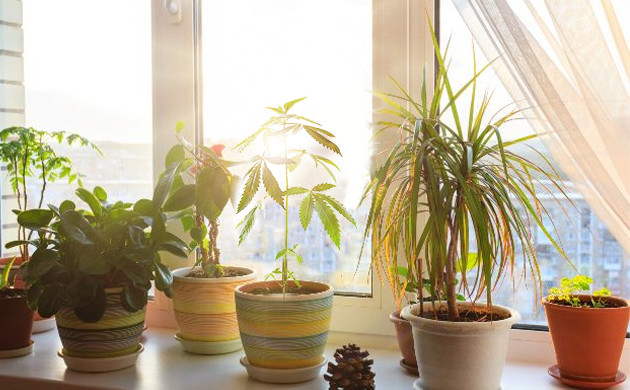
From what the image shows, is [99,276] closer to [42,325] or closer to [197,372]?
[197,372]

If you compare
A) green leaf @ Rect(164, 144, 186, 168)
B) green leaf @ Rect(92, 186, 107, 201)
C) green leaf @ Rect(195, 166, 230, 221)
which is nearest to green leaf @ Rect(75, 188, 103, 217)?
green leaf @ Rect(92, 186, 107, 201)

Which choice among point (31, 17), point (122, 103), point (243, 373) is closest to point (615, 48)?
point (243, 373)

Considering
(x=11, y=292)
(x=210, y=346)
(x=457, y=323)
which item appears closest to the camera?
(x=457, y=323)

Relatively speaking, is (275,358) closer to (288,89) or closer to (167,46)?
(288,89)

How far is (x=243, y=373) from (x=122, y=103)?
3.33 feet

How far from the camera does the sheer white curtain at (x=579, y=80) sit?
4.70 ft

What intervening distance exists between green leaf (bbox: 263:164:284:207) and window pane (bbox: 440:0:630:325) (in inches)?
21.3

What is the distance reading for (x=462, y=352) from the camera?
1.38 metres

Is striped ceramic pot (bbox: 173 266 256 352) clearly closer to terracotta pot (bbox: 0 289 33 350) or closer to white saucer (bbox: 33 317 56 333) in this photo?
terracotta pot (bbox: 0 289 33 350)

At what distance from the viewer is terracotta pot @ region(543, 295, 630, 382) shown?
4.76 feet

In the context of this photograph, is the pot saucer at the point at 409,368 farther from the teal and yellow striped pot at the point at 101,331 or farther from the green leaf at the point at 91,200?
the green leaf at the point at 91,200

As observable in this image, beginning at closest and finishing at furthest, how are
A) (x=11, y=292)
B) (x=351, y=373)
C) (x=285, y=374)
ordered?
(x=351, y=373), (x=285, y=374), (x=11, y=292)

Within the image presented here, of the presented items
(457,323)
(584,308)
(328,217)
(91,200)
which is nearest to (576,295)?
(584,308)

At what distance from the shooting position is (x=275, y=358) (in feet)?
5.27
